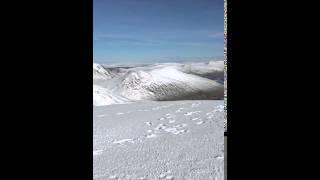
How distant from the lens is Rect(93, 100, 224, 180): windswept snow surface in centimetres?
255

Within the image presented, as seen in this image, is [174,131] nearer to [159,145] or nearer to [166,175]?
[159,145]

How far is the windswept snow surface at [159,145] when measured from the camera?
2555 mm

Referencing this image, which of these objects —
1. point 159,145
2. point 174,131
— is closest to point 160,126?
point 174,131

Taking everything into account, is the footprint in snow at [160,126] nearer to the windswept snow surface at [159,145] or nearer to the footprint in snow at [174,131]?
the windswept snow surface at [159,145]

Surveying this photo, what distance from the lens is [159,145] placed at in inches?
132

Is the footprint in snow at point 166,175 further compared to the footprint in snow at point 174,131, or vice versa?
the footprint in snow at point 174,131

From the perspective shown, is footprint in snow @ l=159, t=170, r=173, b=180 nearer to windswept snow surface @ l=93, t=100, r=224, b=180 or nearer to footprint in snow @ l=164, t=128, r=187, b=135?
windswept snow surface @ l=93, t=100, r=224, b=180

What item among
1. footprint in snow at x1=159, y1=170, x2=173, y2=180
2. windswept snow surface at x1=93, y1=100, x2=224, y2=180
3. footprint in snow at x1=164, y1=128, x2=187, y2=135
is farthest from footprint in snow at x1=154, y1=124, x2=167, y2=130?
footprint in snow at x1=159, y1=170, x2=173, y2=180

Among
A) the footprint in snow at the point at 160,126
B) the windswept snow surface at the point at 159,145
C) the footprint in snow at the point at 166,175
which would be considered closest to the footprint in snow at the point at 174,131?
the windswept snow surface at the point at 159,145

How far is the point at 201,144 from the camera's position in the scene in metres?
3.32
